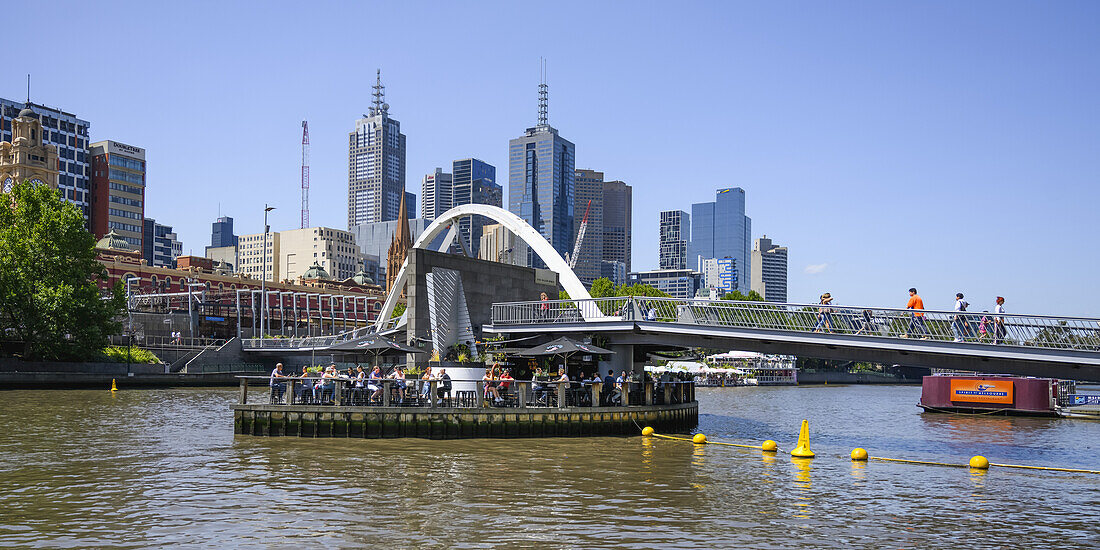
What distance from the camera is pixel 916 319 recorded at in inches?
1313

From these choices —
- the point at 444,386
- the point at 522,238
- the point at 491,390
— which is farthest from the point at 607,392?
the point at 522,238

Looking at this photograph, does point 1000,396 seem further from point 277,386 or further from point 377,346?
point 277,386

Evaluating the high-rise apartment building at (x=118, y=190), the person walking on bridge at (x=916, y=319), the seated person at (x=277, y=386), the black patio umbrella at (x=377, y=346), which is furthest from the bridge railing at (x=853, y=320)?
the high-rise apartment building at (x=118, y=190)

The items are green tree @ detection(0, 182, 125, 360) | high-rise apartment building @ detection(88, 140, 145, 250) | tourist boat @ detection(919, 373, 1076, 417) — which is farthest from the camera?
high-rise apartment building @ detection(88, 140, 145, 250)

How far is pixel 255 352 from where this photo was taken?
84.0m

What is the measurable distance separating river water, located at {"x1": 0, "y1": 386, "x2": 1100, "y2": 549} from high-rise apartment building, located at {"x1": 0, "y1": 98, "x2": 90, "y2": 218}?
163 metres

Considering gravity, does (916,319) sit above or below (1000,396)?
above

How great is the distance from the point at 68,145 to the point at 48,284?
454ft

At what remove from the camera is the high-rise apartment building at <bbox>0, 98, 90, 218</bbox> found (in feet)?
592

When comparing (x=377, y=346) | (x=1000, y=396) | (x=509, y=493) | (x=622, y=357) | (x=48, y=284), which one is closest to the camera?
(x=509, y=493)

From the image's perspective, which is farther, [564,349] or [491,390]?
[564,349]

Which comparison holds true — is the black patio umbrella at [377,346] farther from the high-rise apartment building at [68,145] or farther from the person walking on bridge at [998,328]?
the high-rise apartment building at [68,145]

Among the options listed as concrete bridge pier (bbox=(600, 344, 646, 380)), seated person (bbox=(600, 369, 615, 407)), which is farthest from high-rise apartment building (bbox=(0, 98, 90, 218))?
seated person (bbox=(600, 369, 615, 407))

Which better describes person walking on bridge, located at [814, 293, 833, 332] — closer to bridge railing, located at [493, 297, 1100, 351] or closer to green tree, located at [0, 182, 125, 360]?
bridge railing, located at [493, 297, 1100, 351]
